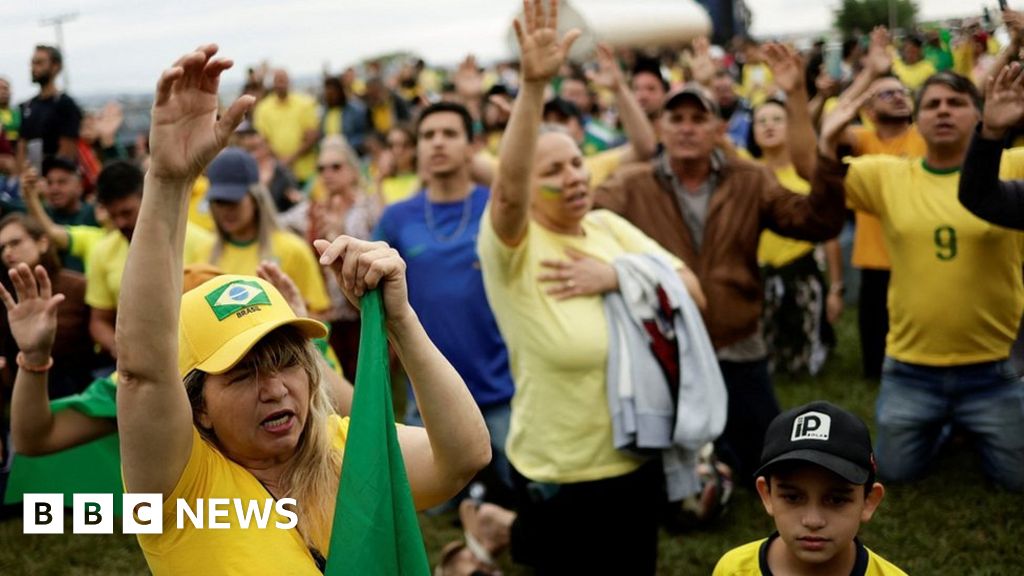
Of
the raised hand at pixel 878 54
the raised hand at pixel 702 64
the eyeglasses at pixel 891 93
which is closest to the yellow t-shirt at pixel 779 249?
the raised hand at pixel 702 64

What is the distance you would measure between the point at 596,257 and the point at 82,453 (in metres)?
2.20

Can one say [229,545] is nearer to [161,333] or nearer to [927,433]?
[161,333]

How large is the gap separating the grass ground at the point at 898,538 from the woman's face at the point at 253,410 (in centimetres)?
314

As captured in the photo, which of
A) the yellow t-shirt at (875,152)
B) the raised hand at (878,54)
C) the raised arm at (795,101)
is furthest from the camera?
the yellow t-shirt at (875,152)

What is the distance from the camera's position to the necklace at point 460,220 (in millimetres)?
6035

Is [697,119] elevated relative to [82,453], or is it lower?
elevated

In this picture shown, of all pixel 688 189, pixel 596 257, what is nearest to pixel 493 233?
pixel 596 257

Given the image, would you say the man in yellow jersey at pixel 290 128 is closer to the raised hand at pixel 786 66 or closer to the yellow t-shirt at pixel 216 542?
the raised hand at pixel 786 66

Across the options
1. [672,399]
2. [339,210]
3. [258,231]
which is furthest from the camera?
[339,210]

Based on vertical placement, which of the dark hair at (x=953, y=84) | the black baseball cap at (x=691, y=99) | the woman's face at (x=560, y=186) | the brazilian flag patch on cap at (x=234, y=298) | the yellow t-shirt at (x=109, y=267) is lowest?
the yellow t-shirt at (x=109, y=267)

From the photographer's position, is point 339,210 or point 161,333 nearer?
point 161,333

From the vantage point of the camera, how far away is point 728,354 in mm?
5566

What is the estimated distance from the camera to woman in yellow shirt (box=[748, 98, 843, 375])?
828cm

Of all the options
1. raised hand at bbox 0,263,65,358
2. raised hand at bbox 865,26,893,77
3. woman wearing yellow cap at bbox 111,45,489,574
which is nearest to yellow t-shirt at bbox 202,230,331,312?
raised hand at bbox 0,263,65,358
